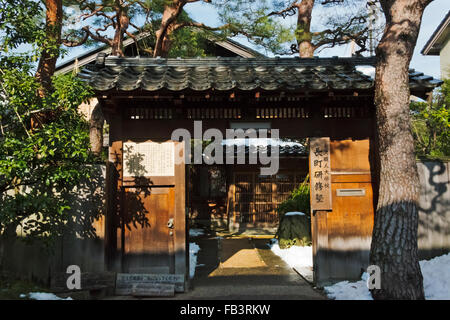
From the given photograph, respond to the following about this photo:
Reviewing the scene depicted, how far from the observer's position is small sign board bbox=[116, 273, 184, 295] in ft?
21.3

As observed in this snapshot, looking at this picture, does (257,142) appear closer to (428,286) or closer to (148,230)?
(148,230)

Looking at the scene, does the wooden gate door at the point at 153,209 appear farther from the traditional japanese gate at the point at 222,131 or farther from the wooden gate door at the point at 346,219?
the wooden gate door at the point at 346,219

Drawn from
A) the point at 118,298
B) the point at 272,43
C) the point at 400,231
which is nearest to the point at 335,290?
the point at 400,231

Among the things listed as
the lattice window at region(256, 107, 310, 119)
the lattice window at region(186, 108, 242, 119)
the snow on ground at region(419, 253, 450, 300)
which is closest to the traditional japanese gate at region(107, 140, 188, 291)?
the lattice window at region(186, 108, 242, 119)

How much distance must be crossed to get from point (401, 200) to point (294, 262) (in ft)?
15.2

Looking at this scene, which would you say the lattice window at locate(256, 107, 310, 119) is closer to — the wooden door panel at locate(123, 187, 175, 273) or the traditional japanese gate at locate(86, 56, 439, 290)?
the traditional japanese gate at locate(86, 56, 439, 290)

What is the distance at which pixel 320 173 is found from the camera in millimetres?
7191

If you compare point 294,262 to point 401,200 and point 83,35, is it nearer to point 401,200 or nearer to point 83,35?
point 401,200

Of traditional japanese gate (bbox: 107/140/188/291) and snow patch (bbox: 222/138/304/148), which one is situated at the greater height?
snow patch (bbox: 222/138/304/148)

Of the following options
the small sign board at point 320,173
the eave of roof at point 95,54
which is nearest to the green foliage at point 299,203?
the small sign board at point 320,173

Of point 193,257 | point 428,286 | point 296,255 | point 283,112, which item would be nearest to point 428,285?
point 428,286

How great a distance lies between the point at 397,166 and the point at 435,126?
7314mm

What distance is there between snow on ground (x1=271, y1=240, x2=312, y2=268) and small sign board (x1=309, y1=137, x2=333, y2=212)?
290 centimetres

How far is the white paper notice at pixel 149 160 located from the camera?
23.0ft
